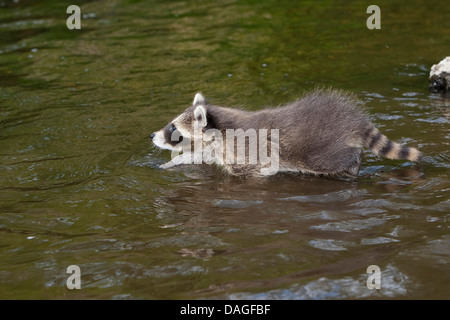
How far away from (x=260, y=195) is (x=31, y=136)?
4.43 metres

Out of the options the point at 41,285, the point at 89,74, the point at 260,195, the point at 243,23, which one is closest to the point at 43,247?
the point at 41,285

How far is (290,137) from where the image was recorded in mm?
7910

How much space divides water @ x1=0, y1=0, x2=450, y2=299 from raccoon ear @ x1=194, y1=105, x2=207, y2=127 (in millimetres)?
771

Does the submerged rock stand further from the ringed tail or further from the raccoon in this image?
the ringed tail

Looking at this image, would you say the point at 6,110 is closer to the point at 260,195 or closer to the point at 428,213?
the point at 260,195

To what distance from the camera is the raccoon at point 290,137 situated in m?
7.75

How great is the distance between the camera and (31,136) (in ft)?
32.5

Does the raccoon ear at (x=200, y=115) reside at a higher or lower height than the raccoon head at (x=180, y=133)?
higher

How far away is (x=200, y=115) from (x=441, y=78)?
16.1ft

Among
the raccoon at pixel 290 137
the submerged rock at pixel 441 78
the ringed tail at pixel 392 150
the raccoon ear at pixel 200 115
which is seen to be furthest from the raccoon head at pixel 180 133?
the submerged rock at pixel 441 78

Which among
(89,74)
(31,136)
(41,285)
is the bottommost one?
(41,285)

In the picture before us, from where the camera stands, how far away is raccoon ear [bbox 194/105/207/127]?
8.05m

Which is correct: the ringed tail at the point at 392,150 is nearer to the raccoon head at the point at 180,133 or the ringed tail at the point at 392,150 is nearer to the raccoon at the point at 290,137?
the raccoon at the point at 290,137

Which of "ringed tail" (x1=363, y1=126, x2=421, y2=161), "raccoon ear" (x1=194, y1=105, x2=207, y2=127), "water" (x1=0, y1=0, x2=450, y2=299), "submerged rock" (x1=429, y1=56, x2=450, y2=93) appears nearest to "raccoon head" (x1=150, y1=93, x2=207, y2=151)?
"raccoon ear" (x1=194, y1=105, x2=207, y2=127)
